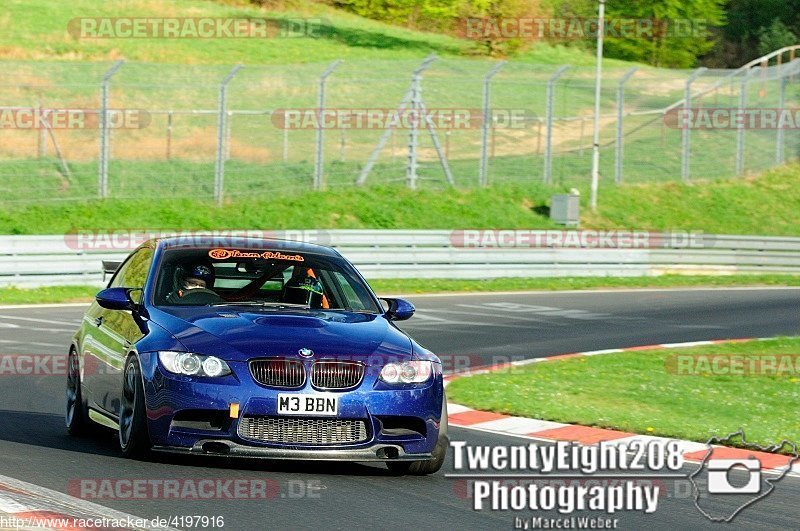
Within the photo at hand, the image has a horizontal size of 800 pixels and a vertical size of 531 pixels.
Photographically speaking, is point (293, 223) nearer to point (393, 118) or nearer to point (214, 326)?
point (393, 118)

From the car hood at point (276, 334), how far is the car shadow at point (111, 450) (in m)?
0.77

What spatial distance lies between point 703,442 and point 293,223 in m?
21.8

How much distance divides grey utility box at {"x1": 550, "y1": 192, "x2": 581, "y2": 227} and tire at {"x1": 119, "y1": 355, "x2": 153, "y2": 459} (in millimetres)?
26205

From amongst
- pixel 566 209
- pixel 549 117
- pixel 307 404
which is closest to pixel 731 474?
pixel 307 404

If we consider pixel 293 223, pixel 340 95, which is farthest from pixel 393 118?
pixel 340 95

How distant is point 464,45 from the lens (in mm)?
65875

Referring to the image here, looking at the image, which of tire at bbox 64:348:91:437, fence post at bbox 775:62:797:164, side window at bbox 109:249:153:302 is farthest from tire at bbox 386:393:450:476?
fence post at bbox 775:62:797:164

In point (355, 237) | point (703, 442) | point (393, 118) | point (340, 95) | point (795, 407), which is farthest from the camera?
point (340, 95)

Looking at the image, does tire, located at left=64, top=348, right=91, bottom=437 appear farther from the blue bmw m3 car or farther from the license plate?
the license plate

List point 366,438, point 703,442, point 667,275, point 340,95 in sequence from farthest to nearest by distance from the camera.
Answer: point 340,95 → point 667,275 → point 703,442 → point 366,438

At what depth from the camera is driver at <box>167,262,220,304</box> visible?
9406 mm

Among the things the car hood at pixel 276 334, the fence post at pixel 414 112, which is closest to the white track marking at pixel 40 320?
the car hood at pixel 276 334

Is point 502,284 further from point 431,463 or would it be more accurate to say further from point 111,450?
point 431,463

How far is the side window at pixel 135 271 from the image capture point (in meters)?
9.82
